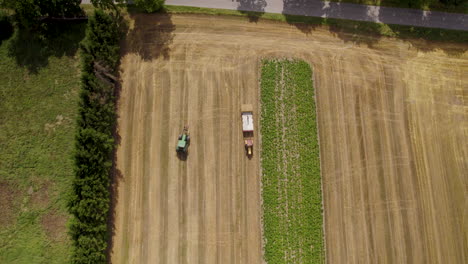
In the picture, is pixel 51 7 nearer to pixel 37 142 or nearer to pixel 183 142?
pixel 37 142

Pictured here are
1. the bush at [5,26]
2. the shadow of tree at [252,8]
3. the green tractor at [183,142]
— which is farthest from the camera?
the shadow of tree at [252,8]

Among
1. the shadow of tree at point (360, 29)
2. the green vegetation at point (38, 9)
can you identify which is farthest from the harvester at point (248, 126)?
the green vegetation at point (38, 9)

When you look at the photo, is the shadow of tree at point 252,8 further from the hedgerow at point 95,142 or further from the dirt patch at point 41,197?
the dirt patch at point 41,197

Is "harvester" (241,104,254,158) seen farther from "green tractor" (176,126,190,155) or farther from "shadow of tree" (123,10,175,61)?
"shadow of tree" (123,10,175,61)

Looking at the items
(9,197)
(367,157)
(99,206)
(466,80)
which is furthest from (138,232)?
(466,80)

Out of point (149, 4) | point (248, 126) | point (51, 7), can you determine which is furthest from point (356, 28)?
point (51, 7)

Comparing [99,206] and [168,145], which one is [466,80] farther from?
[99,206]

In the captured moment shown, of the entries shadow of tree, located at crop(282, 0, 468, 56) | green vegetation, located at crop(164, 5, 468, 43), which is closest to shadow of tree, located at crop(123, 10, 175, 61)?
green vegetation, located at crop(164, 5, 468, 43)
